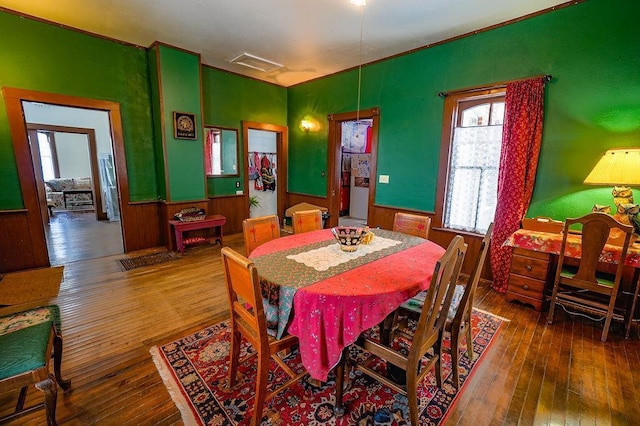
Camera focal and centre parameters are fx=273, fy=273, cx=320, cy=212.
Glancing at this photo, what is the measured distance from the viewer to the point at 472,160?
3.46m

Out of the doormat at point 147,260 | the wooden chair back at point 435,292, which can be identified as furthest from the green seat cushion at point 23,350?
the doormat at point 147,260

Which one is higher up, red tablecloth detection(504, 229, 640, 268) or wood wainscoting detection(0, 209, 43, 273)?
red tablecloth detection(504, 229, 640, 268)

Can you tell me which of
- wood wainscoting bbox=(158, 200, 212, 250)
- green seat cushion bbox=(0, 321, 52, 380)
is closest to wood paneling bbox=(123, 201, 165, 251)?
wood wainscoting bbox=(158, 200, 212, 250)

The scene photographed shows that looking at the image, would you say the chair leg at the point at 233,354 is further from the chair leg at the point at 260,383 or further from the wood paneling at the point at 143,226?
the wood paneling at the point at 143,226

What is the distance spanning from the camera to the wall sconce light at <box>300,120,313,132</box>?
17.8 feet

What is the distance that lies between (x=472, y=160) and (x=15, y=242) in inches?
230

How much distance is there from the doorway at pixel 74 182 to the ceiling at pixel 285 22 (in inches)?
95.8

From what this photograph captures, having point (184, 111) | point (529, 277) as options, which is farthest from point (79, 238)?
point (529, 277)

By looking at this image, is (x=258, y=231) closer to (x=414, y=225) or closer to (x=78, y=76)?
(x=414, y=225)

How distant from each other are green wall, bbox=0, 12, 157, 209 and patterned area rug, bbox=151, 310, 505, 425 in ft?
10.5

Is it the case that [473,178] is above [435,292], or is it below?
above

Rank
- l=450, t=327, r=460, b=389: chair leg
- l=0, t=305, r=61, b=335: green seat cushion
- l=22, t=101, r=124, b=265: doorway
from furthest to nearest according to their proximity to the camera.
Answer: l=22, t=101, r=124, b=265: doorway, l=450, t=327, r=460, b=389: chair leg, l=0, t=305, r=61, b=335: green seat cushion

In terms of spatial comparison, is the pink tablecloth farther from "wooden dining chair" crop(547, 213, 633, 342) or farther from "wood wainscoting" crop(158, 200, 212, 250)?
"wood wainscoting" crop(158, 200, 212, 250)

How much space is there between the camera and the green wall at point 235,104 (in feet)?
15.8
